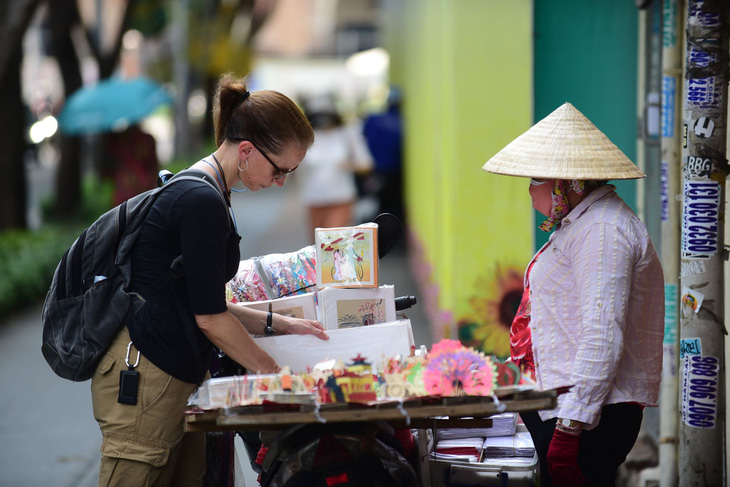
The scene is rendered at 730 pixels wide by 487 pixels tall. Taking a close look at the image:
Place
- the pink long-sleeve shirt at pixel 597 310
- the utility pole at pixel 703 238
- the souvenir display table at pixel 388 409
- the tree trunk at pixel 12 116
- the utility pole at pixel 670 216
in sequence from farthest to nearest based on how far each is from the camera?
the tree trunk at pixel 12 116 → the utility pole at pixel 670 216 → the utility pole at pixel 703 238 → the pink long-sleeve shirt at pixel 597 310 → the souvenir display table at pixel 388 409

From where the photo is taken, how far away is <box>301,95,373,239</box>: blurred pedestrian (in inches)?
442

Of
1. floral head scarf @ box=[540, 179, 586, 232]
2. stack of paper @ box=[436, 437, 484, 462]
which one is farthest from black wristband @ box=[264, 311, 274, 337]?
floral head scarf @ box=[540, 179, 586, 232]

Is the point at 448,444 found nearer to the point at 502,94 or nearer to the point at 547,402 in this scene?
the point at 547,402

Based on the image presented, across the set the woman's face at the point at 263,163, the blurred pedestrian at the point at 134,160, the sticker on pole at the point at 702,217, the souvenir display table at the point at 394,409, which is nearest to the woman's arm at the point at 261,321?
the woman's face at the point at 263,163

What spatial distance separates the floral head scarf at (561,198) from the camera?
2.97 m

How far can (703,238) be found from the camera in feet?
11.5

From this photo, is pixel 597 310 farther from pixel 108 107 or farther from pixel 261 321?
pixel 108 107

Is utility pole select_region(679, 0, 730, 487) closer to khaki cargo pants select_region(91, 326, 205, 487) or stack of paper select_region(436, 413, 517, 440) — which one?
stack of paper select_region(436, 413, 517, 440)

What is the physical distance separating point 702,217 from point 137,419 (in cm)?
223

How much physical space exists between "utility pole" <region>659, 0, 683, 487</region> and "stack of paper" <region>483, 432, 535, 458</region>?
53.9 inches

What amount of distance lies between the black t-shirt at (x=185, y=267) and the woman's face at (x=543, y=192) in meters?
1.01

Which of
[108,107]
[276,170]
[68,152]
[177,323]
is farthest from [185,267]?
[68,152]

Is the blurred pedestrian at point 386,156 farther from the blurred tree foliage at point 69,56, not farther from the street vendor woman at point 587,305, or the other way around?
the street vendor woman at point 587,305

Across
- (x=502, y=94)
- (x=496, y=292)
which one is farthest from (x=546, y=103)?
(x=496, y=292)
